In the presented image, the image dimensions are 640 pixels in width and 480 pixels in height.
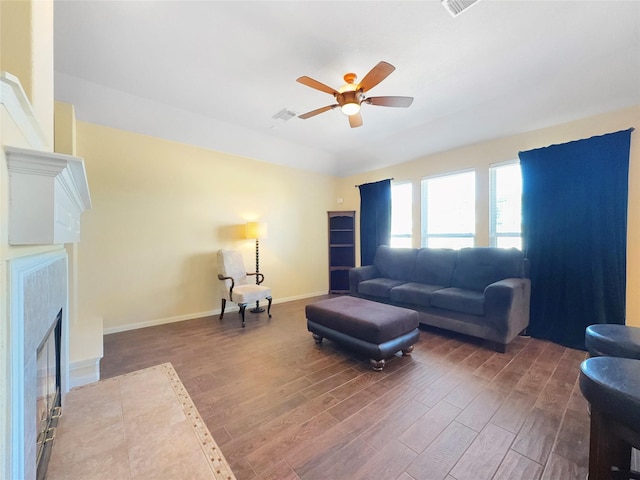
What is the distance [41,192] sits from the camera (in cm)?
77

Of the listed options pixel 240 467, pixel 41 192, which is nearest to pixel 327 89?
pixel 41 192

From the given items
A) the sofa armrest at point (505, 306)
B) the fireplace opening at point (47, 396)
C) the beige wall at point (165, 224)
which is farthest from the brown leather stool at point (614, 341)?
the beige wall at point (165, 224)

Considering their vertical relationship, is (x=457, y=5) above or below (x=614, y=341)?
above

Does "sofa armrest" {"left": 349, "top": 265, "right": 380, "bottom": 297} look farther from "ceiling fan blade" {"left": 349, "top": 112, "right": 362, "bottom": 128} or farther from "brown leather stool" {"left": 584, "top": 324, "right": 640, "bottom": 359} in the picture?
"brown leather stool" {"left": 584, "top": 324, "right": 640, "bottom": 359}

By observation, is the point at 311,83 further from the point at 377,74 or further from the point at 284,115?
the point at 284,115

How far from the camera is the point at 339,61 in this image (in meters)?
2.37

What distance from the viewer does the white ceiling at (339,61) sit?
187 centimetres

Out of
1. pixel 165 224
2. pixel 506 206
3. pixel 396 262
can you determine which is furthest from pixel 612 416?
pixel 165 224

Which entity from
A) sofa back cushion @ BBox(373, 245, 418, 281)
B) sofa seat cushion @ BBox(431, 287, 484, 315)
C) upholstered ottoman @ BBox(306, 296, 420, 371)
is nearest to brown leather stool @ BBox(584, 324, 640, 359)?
sofa seat cushion @ BBox(431, 287, 484, 315)

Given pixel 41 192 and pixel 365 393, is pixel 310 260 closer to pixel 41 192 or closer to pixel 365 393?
pixel 365 393

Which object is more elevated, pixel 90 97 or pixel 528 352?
pixel 90 97

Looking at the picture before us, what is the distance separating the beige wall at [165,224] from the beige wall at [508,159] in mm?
2039

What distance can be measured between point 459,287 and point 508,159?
1.86 meters

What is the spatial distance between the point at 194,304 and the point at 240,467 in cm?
299
